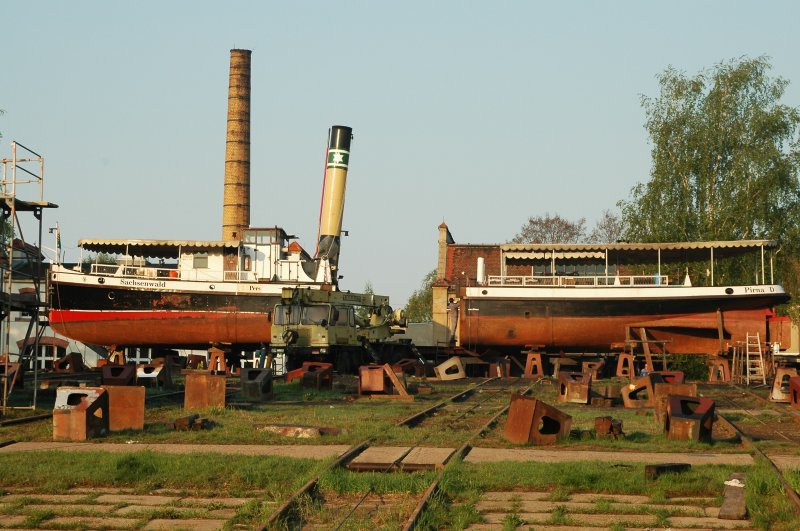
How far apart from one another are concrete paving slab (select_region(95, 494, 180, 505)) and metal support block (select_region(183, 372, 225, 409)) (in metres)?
8.95

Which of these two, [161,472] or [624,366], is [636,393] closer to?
[161,472]

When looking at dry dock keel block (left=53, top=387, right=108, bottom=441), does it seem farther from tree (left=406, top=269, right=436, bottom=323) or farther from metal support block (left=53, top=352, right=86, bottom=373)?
tree (left=406, top=269, right=436, bottom=323)

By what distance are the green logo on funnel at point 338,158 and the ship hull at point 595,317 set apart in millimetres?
11494

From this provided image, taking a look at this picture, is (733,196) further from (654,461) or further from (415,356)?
(654,461)

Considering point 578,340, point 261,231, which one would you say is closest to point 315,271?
point 261,231

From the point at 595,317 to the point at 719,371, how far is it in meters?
5.62

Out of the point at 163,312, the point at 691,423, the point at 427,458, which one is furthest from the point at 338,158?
the point at 427,458

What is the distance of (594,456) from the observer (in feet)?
42.0

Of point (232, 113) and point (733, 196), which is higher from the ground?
point (232, 113)

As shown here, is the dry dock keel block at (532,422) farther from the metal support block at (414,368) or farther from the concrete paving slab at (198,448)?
the metal support block at (414,368)

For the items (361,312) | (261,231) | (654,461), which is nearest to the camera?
(654,461)

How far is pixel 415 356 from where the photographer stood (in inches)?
1641

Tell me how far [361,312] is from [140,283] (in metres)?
9.11

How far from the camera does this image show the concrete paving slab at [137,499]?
9.80 metres
